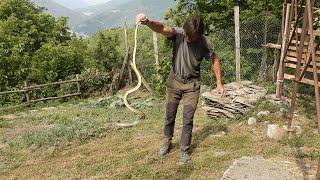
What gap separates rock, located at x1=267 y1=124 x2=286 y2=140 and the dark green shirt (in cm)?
169

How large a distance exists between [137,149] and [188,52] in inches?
80.0

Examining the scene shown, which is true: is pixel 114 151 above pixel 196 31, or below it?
below

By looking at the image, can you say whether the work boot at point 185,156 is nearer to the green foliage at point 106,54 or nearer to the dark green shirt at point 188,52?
the dark green shirt at point 188,52

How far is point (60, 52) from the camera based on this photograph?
1819cm

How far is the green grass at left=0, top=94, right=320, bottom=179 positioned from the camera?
575 cm

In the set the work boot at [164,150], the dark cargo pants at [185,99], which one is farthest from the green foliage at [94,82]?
the dark cargo pants at [185,99]

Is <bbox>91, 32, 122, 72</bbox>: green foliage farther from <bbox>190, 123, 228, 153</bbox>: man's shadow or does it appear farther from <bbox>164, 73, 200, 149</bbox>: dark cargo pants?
<bbox>164, 73, 200, 149</bbox>: dark cargo pants

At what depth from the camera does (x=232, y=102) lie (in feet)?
27.7

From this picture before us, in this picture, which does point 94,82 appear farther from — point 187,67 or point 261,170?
point 261,170

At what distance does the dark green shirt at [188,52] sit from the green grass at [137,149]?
1.21 m

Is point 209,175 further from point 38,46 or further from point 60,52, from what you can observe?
point 38,46

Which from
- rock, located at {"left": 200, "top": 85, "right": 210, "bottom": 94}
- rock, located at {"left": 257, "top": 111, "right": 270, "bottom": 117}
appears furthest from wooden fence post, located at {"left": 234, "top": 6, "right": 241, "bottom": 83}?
rock, located at {"left": 257, "top": 111, "right": 270, "bottom": 117}

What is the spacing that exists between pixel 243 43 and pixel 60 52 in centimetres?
879

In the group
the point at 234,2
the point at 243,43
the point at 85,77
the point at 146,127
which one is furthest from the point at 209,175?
the point at 85,77
